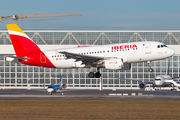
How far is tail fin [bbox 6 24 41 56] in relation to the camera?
62.8 m

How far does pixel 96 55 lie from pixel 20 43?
15698mm

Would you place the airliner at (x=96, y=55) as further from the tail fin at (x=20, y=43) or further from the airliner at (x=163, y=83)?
the airliner at (x=163, y=83)

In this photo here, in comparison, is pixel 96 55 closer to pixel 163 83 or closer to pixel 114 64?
pixel 114 64

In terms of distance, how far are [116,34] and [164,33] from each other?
1594cm

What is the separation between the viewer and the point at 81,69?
110 meters

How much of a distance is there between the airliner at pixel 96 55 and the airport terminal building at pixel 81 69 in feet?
147

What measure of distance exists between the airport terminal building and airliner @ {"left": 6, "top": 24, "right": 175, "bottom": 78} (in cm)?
4467

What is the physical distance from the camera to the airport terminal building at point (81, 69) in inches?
4301

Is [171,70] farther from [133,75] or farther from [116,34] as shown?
[116,34]

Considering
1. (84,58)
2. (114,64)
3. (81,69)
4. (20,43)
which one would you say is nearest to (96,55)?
(84,58)

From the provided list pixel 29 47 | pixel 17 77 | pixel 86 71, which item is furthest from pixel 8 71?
pixel 29 47

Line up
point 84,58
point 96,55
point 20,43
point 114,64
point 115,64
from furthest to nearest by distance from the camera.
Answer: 1. point 20,43
2. point 96,55
3. point 84,58
4. point 114,64
5. point 115,64

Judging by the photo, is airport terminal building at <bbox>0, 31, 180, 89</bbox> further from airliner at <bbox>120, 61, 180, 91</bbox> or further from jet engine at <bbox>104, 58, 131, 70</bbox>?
jet engine at <bbox>104, 58, 131, 70</bbox>

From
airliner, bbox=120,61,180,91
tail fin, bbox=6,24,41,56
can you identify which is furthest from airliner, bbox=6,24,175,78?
airliner, bbox=120,61,180,91
